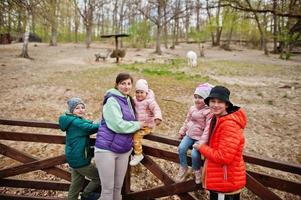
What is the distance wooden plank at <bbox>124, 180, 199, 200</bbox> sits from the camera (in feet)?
11.2

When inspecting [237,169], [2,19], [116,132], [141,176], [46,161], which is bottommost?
[141,176]

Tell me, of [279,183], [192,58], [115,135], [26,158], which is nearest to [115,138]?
[115,135]

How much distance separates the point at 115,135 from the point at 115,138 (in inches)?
1.4

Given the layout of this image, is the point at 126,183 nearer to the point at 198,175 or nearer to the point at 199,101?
the point at 198,175

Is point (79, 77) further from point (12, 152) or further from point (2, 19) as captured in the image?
point (12, 152)

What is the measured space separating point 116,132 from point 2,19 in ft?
26.9

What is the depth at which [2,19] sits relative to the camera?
9305mm

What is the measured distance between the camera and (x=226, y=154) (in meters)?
2.68

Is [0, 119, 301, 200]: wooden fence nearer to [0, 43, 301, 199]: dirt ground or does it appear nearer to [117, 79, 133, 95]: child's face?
[117, 79, 133, 95]: child's face

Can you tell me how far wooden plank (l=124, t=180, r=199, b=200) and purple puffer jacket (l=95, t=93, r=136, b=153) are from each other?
31.7 inches

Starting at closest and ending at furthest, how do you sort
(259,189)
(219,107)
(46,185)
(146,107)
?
(219,107) < (259,189) < (146,107) < (46,185)

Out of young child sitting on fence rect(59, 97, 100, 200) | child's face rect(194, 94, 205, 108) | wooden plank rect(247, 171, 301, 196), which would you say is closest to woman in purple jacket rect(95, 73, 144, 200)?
young child sitting on fence rect(59, 97, 100, 200)

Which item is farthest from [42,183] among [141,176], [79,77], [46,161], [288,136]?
[79,77]

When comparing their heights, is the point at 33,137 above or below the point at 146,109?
below
